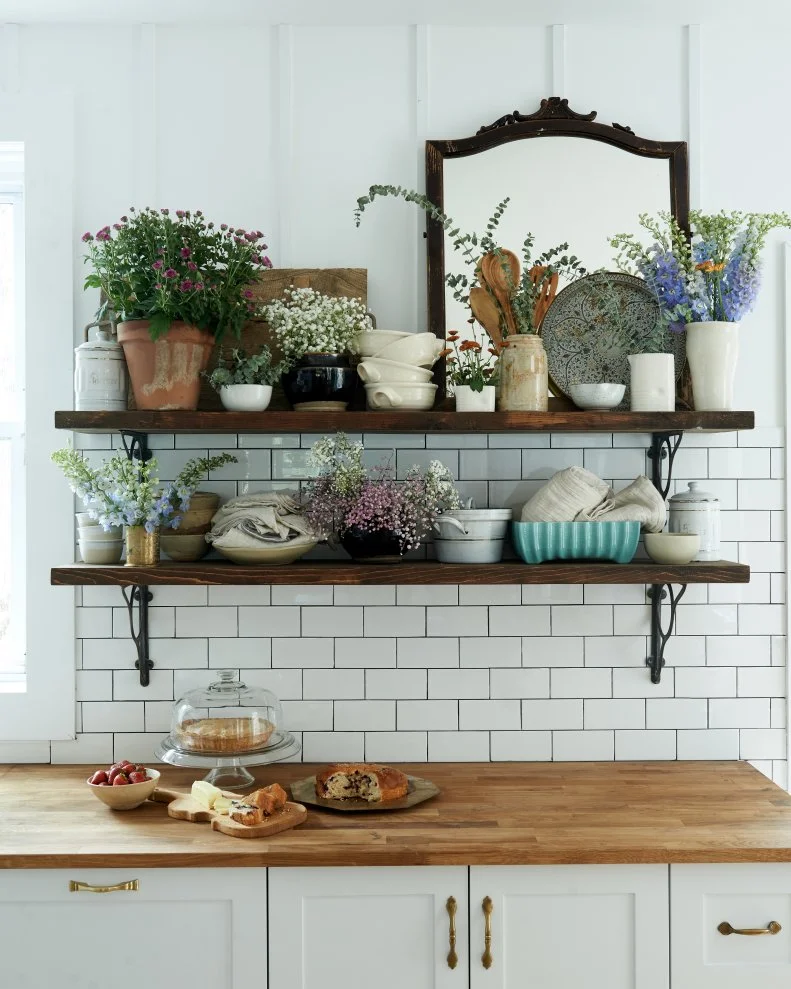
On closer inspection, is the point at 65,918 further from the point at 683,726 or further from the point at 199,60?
the point at 199,60

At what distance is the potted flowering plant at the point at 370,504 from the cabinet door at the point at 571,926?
0.78m

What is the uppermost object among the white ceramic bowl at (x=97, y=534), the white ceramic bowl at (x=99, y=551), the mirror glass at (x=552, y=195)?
the mirror glass at (x=552, y=195)

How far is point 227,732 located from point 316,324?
1046mm

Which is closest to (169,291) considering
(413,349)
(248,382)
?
(248,382)

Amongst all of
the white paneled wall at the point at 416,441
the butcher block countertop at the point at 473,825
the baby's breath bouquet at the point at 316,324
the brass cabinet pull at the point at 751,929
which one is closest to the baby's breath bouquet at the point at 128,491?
the white paneled wall at the point at 416,441

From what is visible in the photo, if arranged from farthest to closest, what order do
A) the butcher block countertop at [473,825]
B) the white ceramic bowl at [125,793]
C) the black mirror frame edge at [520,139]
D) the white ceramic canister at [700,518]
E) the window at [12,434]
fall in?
the window at [12,434] → the black mirror frame edge at [520,139] → the white ceramic canister at [700,518] → the white ceramic bowl at [125,793] → the butcher block countertop at [473,825]

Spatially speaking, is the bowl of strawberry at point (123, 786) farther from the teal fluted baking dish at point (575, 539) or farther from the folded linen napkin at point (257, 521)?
the teal fluted baking dish at point (575, 539)

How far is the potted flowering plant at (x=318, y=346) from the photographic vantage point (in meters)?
2.30

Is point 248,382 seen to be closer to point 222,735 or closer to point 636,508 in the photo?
point 222,735

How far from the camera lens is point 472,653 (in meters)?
2.57

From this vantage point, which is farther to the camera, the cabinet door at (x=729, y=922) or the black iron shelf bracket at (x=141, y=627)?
the black iron shelf bracket at (x=141, y=627)

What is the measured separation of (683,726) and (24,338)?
2204 millimetres

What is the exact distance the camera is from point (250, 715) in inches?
90.4

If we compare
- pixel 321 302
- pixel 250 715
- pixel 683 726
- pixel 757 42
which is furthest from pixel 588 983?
pixel 757 42
